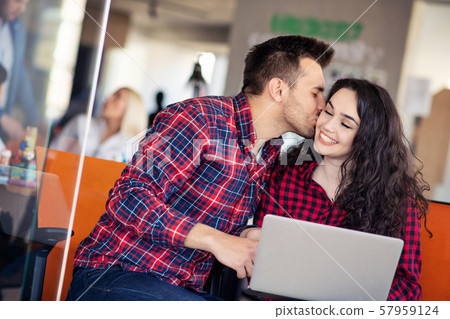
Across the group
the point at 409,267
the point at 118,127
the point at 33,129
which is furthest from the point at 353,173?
the point at 118,127

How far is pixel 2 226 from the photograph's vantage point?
3.66 ft

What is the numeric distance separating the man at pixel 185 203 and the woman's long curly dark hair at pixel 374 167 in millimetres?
232

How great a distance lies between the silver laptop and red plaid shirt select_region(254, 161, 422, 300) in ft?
1.11

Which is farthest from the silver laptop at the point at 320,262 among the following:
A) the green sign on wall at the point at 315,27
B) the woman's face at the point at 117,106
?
the green sign on wall at the point at 315,27

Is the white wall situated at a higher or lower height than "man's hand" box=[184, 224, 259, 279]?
higher

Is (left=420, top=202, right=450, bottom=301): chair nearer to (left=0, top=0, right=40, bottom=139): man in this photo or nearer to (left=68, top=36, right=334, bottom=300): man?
(left=68, top=36, right=334, bottom=300): man

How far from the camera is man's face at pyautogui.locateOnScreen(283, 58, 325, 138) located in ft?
5.45

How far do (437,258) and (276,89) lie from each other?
698mm

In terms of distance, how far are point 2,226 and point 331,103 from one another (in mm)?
982

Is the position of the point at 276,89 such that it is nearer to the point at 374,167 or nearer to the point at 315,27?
the point at 374,167

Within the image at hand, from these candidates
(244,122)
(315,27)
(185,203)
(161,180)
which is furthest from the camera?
(315,27)

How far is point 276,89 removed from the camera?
5.41 feet

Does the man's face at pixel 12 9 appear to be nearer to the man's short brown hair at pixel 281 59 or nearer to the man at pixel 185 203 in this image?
the man at pixel 185 203

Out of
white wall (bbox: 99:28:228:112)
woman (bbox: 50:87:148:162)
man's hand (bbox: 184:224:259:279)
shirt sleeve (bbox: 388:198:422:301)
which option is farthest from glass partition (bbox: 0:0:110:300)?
white wall (bbox: 99:28:228:112)
